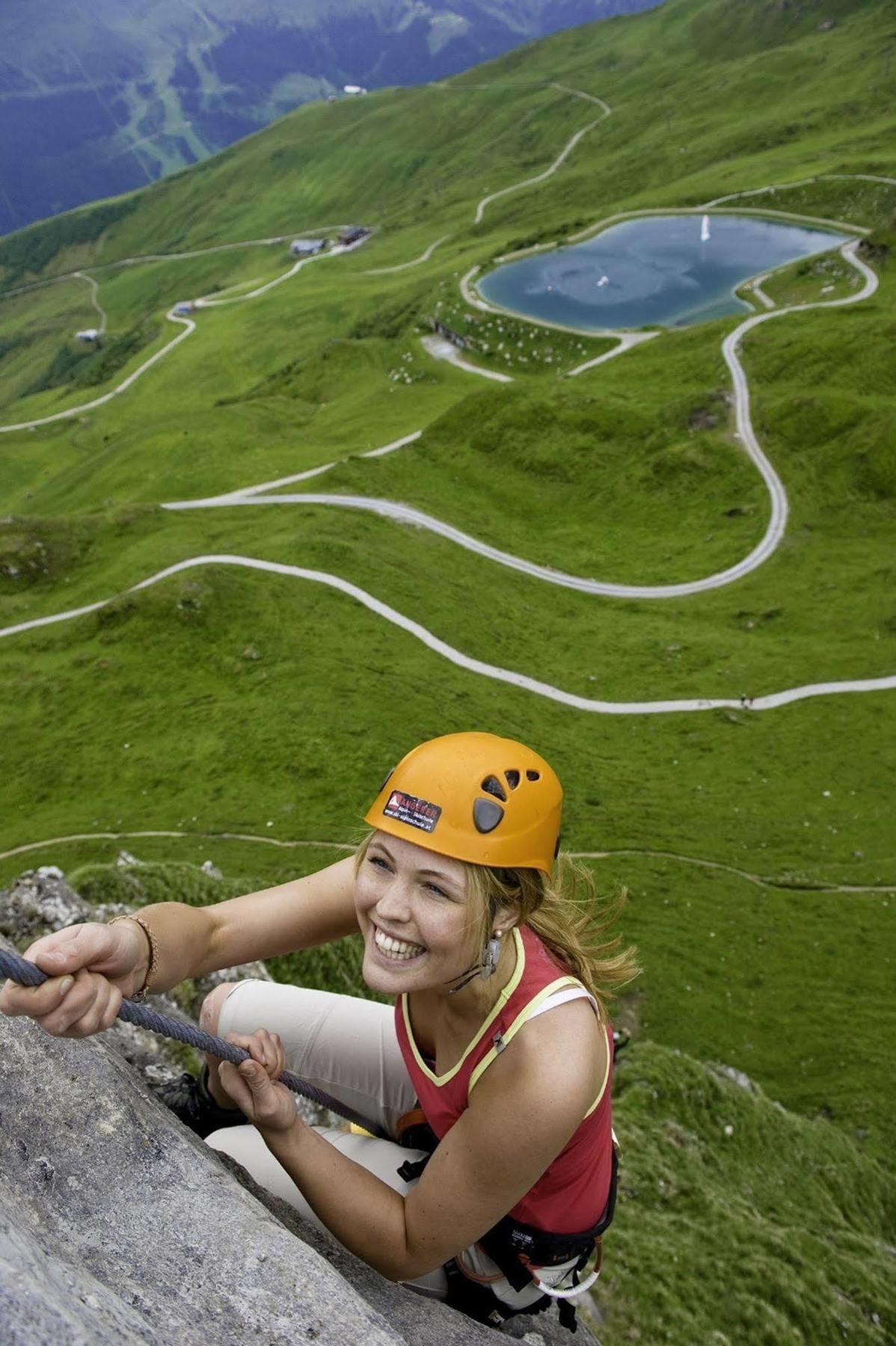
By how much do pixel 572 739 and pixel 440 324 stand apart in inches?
4335

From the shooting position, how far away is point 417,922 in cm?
559

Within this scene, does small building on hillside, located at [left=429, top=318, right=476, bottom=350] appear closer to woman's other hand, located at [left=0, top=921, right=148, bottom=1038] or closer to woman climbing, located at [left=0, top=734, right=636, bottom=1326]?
woman climbing, located at [left=0, top=734, right=636, bottom=1326]

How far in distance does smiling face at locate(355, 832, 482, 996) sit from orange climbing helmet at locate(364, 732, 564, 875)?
0.47 ft

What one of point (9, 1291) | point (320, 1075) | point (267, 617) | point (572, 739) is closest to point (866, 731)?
point (572, 739)

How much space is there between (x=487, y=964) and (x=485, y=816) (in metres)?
1.10

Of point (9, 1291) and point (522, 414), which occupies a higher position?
point (9, 1291)

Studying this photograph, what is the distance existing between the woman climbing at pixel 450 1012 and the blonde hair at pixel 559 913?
20 mm

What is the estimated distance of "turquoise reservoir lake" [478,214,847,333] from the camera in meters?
132

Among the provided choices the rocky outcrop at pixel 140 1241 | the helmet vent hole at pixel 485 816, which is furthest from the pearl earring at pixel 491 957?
the rocky outcrop at pixel 140 1241

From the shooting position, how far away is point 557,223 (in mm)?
190375

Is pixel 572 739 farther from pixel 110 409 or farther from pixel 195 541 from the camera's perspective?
pixel 110 409

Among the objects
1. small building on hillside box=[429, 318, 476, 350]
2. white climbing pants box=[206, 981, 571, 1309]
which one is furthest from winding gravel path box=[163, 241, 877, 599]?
white climbing pants box=[206, 981, 571, 1309]

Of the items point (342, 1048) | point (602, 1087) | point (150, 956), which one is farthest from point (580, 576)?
point (150, 956)

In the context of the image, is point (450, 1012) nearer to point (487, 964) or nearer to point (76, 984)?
point (487, 964)
